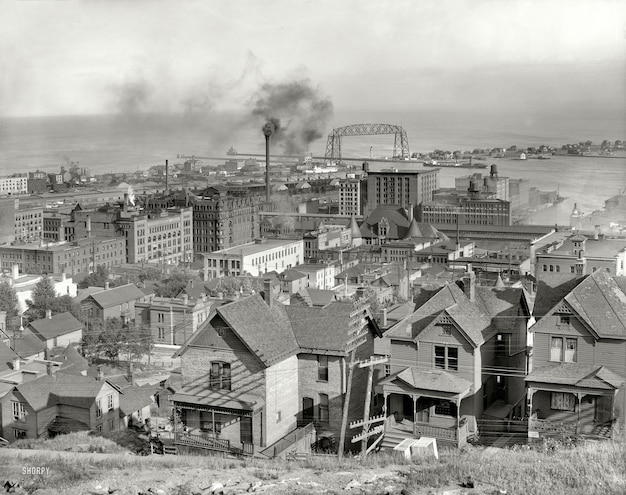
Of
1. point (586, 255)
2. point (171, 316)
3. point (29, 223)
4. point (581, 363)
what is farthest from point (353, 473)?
point (29, 223)

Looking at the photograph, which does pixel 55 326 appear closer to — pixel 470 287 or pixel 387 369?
pixel 387 369

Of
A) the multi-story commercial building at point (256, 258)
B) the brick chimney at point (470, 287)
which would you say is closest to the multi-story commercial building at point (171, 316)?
the multi-story commercial building at point (256, 258)

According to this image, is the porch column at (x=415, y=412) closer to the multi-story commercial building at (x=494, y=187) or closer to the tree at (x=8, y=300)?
the tree at (x=8, y=300)

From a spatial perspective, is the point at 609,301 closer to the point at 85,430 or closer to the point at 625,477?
the point at 625,477

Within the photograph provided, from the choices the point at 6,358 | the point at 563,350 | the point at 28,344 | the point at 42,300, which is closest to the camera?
the point at 563,350

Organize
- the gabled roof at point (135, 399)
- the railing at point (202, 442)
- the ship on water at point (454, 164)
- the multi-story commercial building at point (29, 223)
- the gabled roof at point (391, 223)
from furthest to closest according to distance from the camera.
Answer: the ship on water at point (454, 164), the gabled roof at point (391, 223), the multi-story commercial building at point (29, 223), the gabled roof at point (135, 399), the railing at point (202, 442)

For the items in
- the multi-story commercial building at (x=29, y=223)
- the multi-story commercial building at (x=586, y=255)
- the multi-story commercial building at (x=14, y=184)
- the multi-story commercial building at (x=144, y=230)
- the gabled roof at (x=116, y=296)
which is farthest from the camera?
the multi-story commercial building at (x=14, y=184)

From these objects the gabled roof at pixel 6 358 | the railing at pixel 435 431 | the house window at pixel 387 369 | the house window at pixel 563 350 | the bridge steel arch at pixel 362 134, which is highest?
the bridge steel arch at pixel 362 134
